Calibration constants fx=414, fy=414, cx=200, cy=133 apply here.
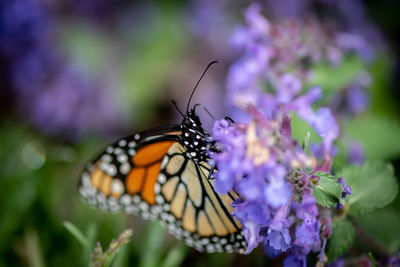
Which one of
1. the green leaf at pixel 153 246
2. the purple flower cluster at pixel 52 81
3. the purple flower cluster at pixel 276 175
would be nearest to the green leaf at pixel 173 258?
the green leaf at pixel 153 246

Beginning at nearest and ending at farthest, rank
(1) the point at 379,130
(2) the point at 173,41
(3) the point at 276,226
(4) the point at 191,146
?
(3) the point at 276,226, (4) the point at 191,146, (1) the point at 379,130, (2) the point at 173,41

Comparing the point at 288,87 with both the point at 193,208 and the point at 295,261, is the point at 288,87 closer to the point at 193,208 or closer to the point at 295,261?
the point at 193,208

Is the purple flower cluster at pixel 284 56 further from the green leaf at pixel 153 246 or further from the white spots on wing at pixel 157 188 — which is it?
the green leaf at pixel 153 246

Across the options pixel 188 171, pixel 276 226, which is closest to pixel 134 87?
pixel 188 171

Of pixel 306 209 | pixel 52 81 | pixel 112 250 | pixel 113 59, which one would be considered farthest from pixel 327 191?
pixel 52 81

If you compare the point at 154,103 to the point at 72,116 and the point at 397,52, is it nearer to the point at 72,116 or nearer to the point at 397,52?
the point at 72,116

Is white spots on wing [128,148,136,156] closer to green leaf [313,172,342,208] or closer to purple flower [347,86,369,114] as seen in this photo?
green leaf [313,172,342,208]

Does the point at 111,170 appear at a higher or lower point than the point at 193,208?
higher

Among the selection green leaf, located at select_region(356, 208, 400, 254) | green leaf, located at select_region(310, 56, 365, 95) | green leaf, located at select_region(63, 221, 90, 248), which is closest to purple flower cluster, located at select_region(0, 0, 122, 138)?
green leaf, located at select_region(310, 56, 365, 95)
